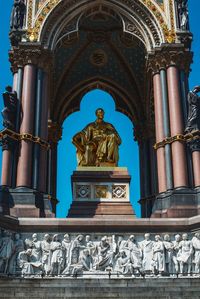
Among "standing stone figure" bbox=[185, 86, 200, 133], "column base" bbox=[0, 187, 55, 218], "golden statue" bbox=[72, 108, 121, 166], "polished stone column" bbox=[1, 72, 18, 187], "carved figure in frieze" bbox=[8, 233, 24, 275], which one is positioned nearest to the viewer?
"carved figure in frieze" bbox=[8, 233, 24, 275]

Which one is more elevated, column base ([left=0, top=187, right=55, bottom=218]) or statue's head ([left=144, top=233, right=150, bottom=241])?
column base ([left=0, top=187, right=55, bottom=218])

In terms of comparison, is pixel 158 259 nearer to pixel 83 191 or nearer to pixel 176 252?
pixel 176 252

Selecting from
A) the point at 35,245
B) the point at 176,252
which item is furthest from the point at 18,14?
the point at 176,252

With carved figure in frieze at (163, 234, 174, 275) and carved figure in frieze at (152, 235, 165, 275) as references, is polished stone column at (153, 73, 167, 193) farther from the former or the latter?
carved figure in frieze at (152, 235, 165, 275)

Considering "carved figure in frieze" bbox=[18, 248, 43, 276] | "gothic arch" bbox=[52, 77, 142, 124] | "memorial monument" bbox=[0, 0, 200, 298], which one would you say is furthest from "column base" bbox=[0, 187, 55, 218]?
"gothic arch" bbox=[52, 77, 142, 124]

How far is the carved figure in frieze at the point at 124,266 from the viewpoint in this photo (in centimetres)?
1758

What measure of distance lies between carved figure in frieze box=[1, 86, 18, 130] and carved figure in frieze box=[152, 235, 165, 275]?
6.97 metres

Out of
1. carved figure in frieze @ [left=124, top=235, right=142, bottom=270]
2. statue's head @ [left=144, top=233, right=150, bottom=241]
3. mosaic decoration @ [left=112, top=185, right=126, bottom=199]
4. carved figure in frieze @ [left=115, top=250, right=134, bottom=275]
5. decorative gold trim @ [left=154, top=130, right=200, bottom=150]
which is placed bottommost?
carved figure in frieze @ [left=115, top=250, right=134, bottom=275]

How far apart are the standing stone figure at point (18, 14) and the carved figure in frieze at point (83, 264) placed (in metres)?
10.00

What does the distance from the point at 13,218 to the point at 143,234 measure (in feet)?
14.5

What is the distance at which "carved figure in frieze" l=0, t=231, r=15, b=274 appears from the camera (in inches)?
677

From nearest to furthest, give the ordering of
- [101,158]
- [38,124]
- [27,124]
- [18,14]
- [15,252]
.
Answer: [15,252] → [27,124] → [38,124] → [18,14] → [101,158]

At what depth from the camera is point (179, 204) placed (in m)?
19.0

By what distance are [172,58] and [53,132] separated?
8148 millimetres
